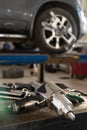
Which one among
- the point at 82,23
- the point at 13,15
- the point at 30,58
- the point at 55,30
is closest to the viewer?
the point at 30,58

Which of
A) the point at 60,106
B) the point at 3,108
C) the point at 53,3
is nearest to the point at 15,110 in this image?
the point at 3,108

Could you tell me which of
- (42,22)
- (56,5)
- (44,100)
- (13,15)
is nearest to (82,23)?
(56,5)

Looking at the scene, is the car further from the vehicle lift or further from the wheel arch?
the vehicle lift

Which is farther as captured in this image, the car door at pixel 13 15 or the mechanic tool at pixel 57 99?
the car door at pixel 13 15

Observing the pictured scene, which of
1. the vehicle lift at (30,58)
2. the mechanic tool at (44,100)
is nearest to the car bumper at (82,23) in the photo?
the vehicle lift at (30,58)

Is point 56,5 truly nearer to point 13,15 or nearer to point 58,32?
point 58,32

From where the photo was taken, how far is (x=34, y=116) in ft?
2.89

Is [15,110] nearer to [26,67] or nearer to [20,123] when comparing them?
[20,123]

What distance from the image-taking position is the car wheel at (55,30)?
7.51 ft

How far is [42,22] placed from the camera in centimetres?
229

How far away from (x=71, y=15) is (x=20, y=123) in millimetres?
1813

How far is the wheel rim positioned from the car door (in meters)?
0.19

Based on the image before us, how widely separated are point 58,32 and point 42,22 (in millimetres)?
179

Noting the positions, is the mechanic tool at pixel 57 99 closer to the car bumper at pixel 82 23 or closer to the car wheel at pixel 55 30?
the car wheel at pixel 55 30
